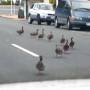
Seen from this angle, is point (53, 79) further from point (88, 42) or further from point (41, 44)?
point (88, 42)

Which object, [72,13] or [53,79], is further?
[72,13]

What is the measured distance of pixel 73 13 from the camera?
3106 centimetres

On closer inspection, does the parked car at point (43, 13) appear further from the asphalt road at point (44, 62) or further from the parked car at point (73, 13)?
the asphalt road at point (44, 62)

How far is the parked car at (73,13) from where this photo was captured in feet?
101

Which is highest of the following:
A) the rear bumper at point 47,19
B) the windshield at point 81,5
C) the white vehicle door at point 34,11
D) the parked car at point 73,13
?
the windshield at point 81,5

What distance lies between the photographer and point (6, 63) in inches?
566

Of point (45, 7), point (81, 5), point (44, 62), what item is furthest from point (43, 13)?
point (44, 62)

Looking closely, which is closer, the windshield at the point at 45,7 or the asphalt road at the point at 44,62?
the asphalt road at the point at 44,62

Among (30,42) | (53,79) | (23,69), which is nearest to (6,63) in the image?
(23,69)

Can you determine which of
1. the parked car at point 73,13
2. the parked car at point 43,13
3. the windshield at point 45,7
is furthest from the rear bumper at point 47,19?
the parked car at point 73,13

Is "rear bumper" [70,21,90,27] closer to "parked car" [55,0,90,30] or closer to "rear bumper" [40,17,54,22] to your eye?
"parked car" [55,0,90,30]

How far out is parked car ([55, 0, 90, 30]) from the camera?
30.7 metres

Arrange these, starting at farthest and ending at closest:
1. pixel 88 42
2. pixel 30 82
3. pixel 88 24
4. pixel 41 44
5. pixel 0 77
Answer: pixel 88 24 < pixel 88 42 < pixel 41 44 < pixel 0 77 < pixel 30 82

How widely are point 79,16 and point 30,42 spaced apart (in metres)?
10.3
